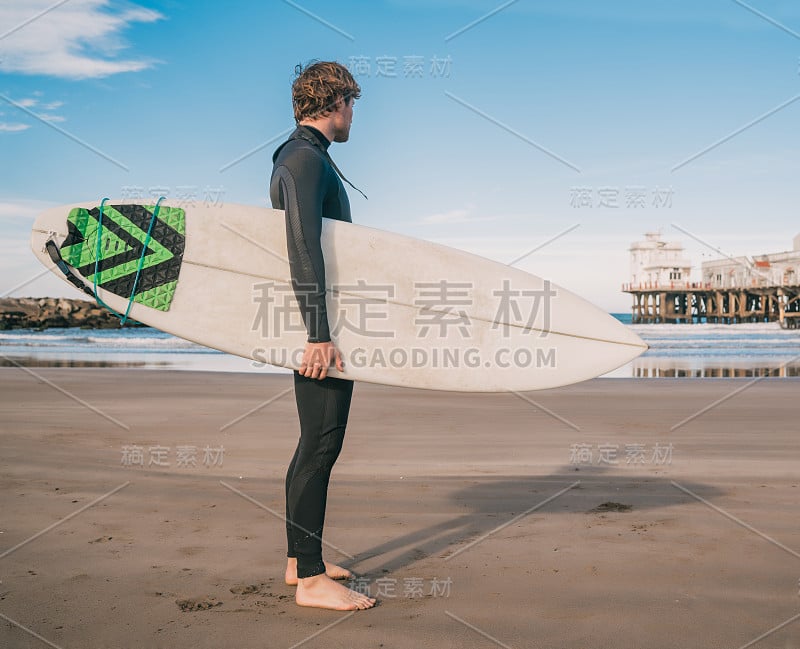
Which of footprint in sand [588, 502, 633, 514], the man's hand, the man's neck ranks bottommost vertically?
footprint in sand [588, 502, 633, 514]

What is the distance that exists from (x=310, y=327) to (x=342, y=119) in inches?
25.7

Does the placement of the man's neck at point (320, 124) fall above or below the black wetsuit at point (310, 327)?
above

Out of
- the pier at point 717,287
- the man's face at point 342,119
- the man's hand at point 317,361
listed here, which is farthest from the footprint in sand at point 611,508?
the pier at point 717,287

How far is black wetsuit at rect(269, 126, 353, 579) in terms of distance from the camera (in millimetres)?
1947

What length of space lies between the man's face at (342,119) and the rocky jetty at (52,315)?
26.0 meters

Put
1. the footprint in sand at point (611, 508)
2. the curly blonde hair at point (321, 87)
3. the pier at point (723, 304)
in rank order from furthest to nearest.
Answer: the pier at point (723, 304)
the footprint in sand at point (611, 508)
the curly blonde hair at point (321, 87)

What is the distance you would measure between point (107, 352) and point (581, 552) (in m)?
13.6

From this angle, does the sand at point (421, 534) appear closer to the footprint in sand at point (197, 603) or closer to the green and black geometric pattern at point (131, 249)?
the footprint in sand at point (197, 603)

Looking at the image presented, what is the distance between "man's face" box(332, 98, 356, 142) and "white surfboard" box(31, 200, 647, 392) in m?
0.29

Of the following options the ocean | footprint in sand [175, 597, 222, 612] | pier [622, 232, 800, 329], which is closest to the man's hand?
footprint in sand [175, 597, 222, 612]

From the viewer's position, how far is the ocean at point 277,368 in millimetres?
10781

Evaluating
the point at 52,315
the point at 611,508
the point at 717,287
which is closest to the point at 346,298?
the point at 611,508

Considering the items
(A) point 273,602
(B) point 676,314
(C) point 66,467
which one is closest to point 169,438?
(C) point 66,467

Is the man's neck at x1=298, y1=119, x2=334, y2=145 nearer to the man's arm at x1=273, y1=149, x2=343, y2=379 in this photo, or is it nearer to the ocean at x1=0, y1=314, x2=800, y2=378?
the man's arm at x1=273, y1=149, x2=343, y2=379
